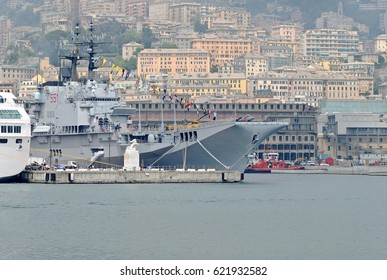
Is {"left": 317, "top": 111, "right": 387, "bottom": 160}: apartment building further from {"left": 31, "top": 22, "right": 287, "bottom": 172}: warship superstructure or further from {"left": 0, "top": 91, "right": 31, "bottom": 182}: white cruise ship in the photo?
{"left": 0, "top": 91, "right": 31, "bottom": 182}: white cruise ship

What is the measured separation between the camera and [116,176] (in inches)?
3863

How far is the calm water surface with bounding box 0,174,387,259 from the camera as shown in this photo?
61438 millimetres

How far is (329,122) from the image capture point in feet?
584

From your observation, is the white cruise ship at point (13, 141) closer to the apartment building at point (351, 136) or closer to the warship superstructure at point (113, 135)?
the warship superstructure at point (113, 135)

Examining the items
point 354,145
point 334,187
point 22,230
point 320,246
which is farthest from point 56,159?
point 354,145

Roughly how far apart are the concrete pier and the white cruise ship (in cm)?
161

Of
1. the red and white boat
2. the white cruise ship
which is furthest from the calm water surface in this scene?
the red and white boat

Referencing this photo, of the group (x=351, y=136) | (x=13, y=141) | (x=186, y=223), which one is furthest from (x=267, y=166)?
A: (x=186, y=223)

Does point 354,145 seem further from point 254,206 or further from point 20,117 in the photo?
point 254,206

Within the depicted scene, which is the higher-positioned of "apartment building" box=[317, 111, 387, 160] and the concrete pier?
the concrete pier

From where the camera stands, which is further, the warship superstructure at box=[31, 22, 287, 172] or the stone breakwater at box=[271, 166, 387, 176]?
the stone breakwater at box=[271, 166, 387, 176]

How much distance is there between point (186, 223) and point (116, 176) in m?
26.8

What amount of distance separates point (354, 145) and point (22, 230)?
10973 cm

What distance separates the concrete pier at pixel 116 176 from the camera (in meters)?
97.9
